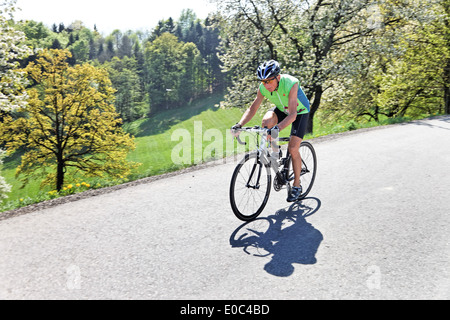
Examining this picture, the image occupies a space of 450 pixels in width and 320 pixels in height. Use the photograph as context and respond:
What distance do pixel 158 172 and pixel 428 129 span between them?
9.65m

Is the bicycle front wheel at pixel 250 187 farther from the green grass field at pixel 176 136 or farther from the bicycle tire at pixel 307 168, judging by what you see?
the green grass field at pixel 176 136

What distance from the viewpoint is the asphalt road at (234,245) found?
323cm

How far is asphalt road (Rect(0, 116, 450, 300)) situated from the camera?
3.23 metres

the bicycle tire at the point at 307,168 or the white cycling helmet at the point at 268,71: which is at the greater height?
the white cycling helmet at the point at 268,71

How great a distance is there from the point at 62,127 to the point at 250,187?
2403cm

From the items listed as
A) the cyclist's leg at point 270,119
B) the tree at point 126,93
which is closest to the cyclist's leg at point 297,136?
the cyclist's leg at point 270,119

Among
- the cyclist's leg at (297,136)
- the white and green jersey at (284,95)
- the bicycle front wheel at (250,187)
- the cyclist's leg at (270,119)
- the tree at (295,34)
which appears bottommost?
the bicycle front wheel at (250,187)

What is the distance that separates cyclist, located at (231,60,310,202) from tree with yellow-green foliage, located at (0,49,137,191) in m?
20.2

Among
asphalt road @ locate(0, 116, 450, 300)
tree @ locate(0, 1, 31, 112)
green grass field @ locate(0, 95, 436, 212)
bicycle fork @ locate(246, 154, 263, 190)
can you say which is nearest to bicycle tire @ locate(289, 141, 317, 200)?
asphalt road @ locate(0, 116, 450, 300)

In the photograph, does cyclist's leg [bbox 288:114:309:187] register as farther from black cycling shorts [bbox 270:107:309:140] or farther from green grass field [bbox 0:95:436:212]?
green grass field [bbox 0:95:436:212]

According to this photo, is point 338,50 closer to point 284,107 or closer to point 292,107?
point 284,107

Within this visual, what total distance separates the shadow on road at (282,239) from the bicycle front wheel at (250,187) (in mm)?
177
